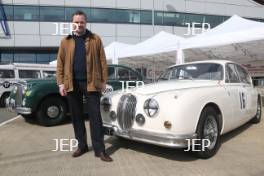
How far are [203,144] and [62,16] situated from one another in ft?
89.1

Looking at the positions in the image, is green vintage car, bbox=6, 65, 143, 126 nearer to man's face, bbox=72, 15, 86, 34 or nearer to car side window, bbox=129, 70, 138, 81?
car side window, bbox=129, 70, 138, 81

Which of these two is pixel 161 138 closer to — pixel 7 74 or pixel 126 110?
pixel 126 110

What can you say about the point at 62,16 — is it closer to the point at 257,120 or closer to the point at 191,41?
the point at 191,41

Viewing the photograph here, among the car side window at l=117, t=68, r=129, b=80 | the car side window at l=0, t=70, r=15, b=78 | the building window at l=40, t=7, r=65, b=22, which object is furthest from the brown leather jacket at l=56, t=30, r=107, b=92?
the building window at l=40, t=7, r=65, b=22

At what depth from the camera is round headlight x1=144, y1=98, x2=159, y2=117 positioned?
166 inches

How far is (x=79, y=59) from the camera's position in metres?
4.41

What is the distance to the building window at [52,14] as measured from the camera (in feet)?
95.9

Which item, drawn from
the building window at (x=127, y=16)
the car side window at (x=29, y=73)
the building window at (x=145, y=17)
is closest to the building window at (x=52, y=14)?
the building window at (x=127, y=16)

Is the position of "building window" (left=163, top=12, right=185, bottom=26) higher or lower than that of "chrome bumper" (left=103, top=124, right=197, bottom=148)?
higher

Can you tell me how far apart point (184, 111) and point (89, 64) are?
1416mm

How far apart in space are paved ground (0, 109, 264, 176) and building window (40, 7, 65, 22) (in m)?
24.9

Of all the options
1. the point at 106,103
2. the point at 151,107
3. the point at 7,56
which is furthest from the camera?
the point at 7,56

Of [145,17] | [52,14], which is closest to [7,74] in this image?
[52,14]

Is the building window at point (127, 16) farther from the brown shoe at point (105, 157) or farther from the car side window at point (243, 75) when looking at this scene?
the brown shoe at point (105, 157)
